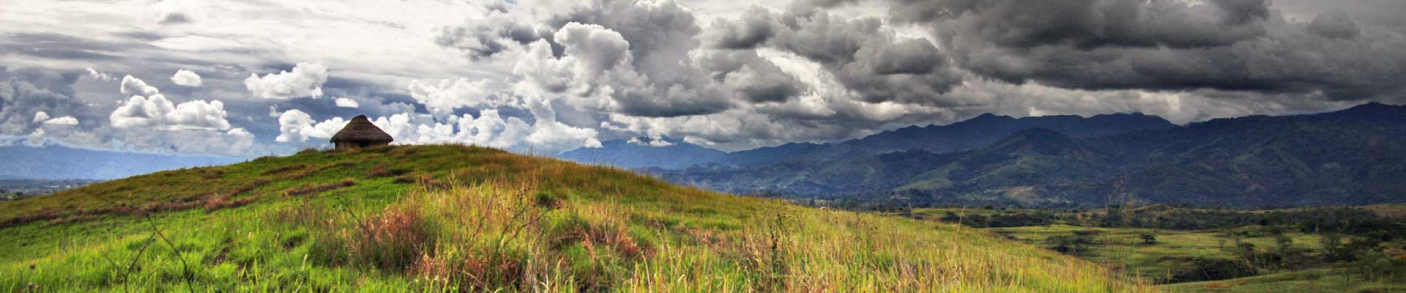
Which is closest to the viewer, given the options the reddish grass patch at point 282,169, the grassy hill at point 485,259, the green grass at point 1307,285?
the grassy hill at point 485,259

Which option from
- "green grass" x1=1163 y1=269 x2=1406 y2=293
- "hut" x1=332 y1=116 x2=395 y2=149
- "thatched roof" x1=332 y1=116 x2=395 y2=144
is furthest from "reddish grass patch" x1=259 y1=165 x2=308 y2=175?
"green grass" x1=1163 y1=269 x2=1406 y2=293

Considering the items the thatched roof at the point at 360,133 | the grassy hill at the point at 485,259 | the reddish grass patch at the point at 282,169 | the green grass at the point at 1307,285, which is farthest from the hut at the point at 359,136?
the green grass at the point at 1307,285

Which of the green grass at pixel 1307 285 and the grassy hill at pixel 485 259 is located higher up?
the grassy hill at pixel 485 259

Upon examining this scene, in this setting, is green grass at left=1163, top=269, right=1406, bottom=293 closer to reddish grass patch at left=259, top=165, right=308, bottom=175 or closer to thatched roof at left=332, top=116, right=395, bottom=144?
reddish grass patch at left=259, top=165, right=308, bottom=175

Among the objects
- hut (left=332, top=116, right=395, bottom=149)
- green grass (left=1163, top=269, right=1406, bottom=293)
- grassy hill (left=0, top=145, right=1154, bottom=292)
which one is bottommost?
green grass (left=1163, top=269, right=1406, bottom=293)

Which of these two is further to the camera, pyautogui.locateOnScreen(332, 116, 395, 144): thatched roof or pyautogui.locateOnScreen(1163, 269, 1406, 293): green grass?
pyautogui.locateOnScreen(332, 116, 395, 144): thatched roof

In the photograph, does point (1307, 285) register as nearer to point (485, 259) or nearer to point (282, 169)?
point (485, 259)

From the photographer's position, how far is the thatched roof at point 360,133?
43656mm

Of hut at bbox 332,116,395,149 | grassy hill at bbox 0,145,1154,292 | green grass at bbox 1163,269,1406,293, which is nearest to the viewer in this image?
grassy hill at bbox 0,145,1154,292

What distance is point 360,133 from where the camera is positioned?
44.1m

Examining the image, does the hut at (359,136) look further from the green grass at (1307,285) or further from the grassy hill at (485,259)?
the green grass at (1307,285)

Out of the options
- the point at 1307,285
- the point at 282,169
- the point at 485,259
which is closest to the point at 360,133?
the point at 282,169

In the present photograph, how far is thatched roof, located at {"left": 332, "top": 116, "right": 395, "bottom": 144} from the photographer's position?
4366cm

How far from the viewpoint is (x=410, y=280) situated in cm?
635
